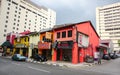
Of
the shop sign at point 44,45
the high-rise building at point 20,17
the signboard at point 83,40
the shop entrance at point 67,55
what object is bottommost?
the shop entrance at point 67,55

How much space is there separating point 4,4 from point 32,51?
150 feet

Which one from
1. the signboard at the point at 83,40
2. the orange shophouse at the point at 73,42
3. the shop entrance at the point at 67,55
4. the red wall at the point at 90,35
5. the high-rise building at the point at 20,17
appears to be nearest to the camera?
the orange shophouse at the point at 73,42

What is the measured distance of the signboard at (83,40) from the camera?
2456 cm

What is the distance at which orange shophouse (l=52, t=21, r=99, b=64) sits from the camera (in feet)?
77.4

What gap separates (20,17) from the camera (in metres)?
76.4

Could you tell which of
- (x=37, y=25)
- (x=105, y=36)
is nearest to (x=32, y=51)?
(x=37, y=25)

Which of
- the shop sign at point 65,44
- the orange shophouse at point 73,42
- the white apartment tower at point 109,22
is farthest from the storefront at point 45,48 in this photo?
the white apartment tower at point 109,22

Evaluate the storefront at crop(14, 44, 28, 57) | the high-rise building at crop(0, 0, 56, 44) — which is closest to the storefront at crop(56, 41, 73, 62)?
the storefront at crop(14, 44, 28, 57)

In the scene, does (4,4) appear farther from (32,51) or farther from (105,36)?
(105,36)

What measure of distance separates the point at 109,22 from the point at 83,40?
85.5 metres

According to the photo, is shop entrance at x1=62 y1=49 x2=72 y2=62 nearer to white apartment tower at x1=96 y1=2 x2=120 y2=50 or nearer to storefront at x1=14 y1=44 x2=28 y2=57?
storefront at x1=14 y1=44 x2=28 y2=57

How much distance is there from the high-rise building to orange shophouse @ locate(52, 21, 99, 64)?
45596 mm

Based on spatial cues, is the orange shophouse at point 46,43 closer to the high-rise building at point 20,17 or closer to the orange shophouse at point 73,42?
the orange shophouse at point 73,42

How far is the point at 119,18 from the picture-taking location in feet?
322
